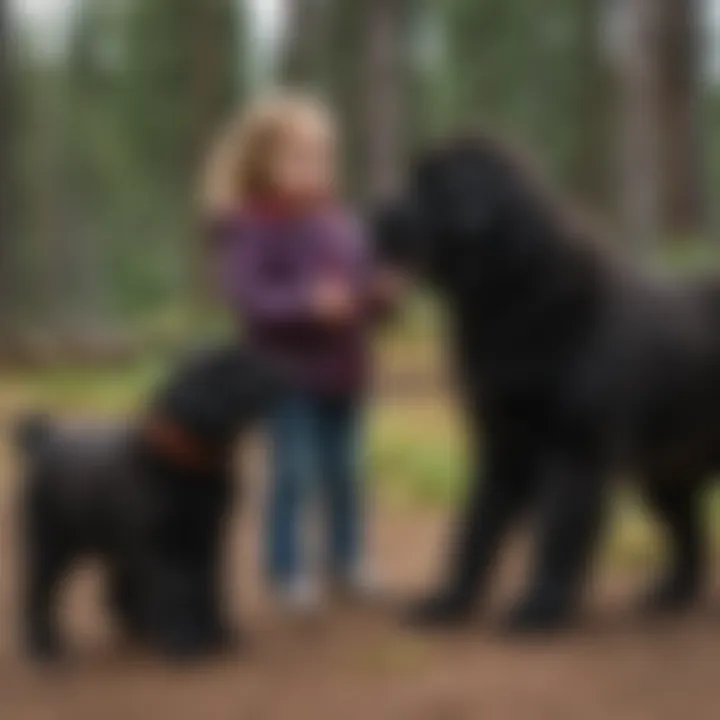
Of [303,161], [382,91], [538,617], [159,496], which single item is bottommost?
[538,617]

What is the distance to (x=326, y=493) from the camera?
17.6 ft

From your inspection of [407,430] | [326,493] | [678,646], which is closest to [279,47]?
[407,430]

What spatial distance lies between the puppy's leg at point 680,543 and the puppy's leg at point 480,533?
1.76ft

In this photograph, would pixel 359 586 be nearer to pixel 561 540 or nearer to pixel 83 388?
pixel 561 540

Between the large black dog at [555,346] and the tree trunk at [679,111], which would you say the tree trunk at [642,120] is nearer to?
the tree trunk at [679,111]

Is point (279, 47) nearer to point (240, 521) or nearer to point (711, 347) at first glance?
point (240, 521)

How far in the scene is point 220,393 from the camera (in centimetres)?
420

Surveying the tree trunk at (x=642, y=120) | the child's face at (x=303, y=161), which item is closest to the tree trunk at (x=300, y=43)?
the tree trunk at (x=642, y=120)

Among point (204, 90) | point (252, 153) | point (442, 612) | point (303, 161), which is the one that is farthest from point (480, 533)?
point (204, 90)

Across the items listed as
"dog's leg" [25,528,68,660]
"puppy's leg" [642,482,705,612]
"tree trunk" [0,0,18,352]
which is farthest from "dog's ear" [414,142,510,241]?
"tree trunk" [0,0,18,352]

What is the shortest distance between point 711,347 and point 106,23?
26.5 metres

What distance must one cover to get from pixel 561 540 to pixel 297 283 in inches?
50.5

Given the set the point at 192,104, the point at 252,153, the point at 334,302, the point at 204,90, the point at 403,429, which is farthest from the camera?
the point at 192,104

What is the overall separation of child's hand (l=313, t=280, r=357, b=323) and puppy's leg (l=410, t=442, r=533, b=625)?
707mm
